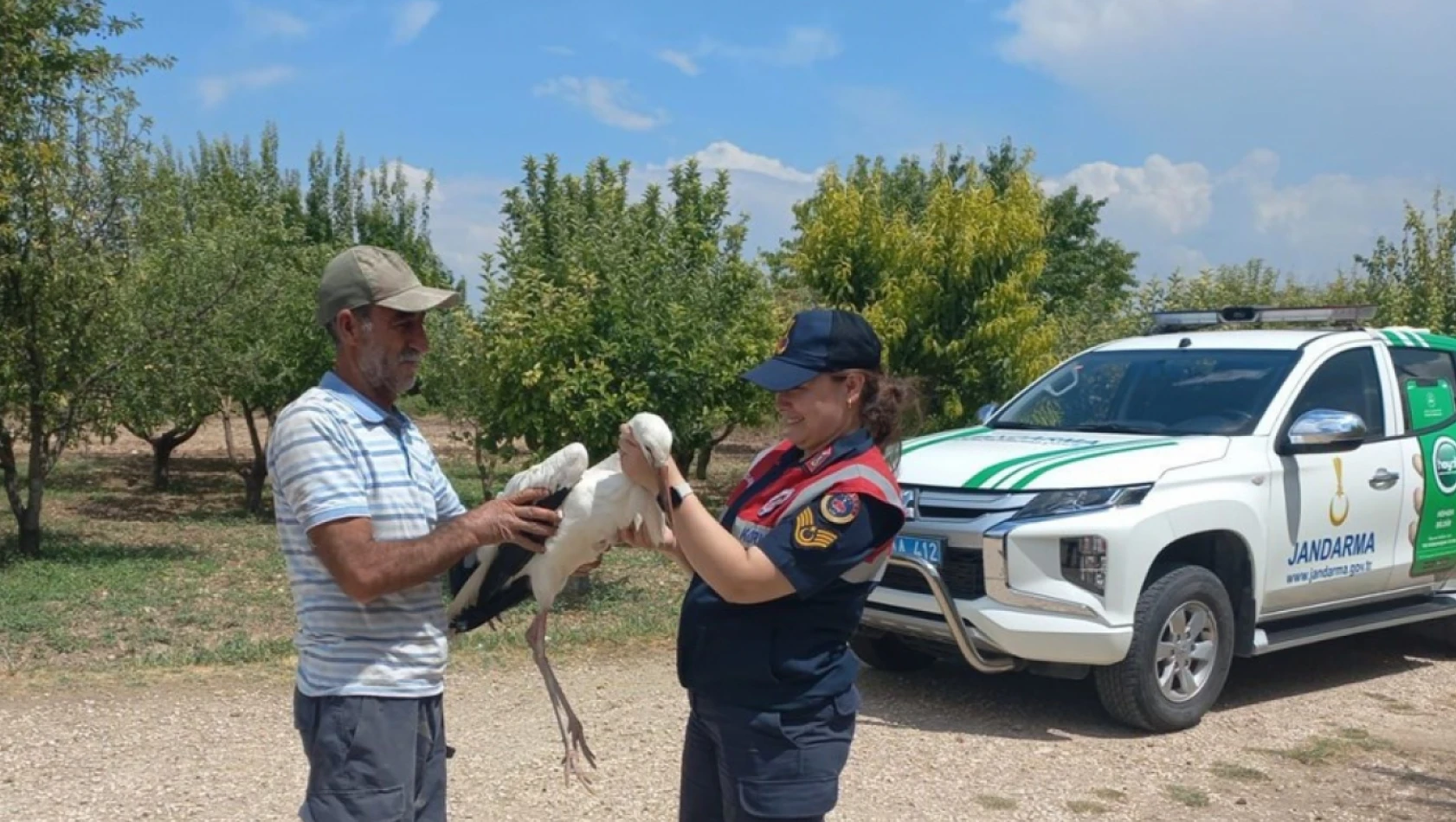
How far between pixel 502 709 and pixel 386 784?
3789mm

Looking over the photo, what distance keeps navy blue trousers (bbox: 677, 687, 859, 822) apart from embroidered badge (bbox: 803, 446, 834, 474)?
0.51 meters

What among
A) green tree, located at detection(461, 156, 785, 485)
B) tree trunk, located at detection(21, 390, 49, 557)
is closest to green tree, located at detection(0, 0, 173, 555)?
tree trunk, located at detection(21, 390, 49, 557)

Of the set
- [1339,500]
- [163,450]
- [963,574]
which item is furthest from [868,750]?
[163,450]

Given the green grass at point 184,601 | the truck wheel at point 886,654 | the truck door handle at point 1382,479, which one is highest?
the truck door handle at point 1382,479

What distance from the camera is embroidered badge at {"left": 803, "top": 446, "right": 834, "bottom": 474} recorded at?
2837 mm

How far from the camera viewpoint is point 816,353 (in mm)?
2826

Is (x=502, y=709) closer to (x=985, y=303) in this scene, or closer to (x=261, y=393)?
(x=985, y=303)

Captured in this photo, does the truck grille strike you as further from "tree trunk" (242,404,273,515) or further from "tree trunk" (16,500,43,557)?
"tree trunk" (242,404,273,515)

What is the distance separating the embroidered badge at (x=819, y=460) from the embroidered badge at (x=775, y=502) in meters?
0.07

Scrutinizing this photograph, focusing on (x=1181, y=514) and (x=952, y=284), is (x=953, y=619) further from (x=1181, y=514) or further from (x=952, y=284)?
(x=952, y=284)

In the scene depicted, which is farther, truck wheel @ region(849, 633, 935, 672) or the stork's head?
truck wheel @ region(849, 633, 935, 672)

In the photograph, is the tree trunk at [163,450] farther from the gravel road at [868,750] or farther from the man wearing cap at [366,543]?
the man wearing cap at [366,543]

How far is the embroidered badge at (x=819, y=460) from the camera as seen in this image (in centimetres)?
284

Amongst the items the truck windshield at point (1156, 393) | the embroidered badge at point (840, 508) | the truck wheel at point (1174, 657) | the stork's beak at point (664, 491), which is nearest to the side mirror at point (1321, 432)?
the truck windshield at point (1156, 393)
